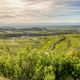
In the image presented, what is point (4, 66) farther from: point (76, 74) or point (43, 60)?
A: point (76, 74)

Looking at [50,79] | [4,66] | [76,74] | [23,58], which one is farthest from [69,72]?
[4,66]

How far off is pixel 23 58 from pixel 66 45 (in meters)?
54.4

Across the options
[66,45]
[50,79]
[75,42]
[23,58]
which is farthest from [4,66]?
[75,42]

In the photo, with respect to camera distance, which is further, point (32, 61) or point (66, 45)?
point (66, 45)

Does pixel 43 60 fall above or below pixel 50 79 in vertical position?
above

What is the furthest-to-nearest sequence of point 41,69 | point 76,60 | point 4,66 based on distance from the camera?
point 4,66 < point 76,60 < point 41,69

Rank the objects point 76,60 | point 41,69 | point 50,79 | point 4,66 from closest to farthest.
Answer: point 50,79, point 41,69, point 76,60, point 4,66

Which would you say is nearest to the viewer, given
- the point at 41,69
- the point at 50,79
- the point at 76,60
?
the point at 50,79

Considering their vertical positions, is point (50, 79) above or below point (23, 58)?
below

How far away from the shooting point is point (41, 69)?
5569cm

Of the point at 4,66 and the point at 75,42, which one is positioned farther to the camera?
the point at 75,42

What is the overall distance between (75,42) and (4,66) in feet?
192

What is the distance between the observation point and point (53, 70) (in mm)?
54375

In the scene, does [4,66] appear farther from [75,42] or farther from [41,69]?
[75,42]
